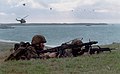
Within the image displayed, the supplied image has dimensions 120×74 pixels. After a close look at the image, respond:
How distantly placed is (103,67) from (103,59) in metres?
2.03

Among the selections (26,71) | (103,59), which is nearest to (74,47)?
(103,59)

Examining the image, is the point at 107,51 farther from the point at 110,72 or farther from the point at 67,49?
the point at 110,72

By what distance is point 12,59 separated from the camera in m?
16.4

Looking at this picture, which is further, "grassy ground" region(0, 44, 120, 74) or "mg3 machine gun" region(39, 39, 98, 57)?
"mg3 machine gun" region(39, 39, 98, 57)

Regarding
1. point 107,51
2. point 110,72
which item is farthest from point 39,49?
point 110,72

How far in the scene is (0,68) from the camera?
13.3 meters

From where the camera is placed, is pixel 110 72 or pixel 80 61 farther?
pixel 80 61

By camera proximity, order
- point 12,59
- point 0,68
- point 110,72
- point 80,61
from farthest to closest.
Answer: point 12,59 → point 80,61 → point 0,68 → point 110,72

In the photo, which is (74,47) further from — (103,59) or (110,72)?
(110,72)

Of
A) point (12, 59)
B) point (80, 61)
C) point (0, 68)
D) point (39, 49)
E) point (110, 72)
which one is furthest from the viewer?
point (39, 49)

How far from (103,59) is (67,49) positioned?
2.88 meters

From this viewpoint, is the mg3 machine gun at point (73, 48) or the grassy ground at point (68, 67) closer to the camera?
the grassy ground at point (68, 67)

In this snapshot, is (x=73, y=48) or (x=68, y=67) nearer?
(x=68, y=67)

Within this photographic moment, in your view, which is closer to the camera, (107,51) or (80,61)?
(80,61)
